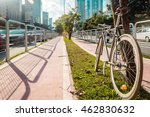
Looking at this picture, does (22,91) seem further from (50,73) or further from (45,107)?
(50,73)

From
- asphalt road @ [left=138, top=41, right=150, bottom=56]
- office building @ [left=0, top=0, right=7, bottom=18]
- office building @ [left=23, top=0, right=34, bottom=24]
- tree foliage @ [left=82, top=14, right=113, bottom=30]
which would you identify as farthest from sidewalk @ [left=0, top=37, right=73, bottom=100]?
office building @ [left=23, top=0, right=34, bottom=24]

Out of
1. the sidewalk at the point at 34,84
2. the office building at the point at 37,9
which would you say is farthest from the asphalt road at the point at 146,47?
the office building at the point at 37,9

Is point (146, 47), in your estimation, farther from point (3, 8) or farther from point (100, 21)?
point (3, 8)

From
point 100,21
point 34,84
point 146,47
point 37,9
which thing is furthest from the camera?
point 37,9

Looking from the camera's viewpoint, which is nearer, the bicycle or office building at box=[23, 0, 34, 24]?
the bicycle

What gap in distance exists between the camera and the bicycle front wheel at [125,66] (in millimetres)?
4361

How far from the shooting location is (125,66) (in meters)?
4.97

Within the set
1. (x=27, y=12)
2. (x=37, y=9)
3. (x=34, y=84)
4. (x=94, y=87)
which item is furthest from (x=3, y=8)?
(x=94, y=87)

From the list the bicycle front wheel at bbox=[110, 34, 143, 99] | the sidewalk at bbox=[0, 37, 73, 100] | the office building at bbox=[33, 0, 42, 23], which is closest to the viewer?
the bicycle front wheel at bbox=[110, 34, 143, 99]

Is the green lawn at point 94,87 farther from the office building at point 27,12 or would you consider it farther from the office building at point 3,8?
the office building at point 27,12

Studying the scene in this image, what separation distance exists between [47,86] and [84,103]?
6.24 feet

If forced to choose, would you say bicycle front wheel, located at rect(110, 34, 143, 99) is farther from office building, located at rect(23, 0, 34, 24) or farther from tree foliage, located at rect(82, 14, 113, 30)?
office building, located at rect(23, 0, 34, 24)

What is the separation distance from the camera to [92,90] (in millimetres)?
5227

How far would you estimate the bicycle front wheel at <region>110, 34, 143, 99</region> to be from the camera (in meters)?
4.36
